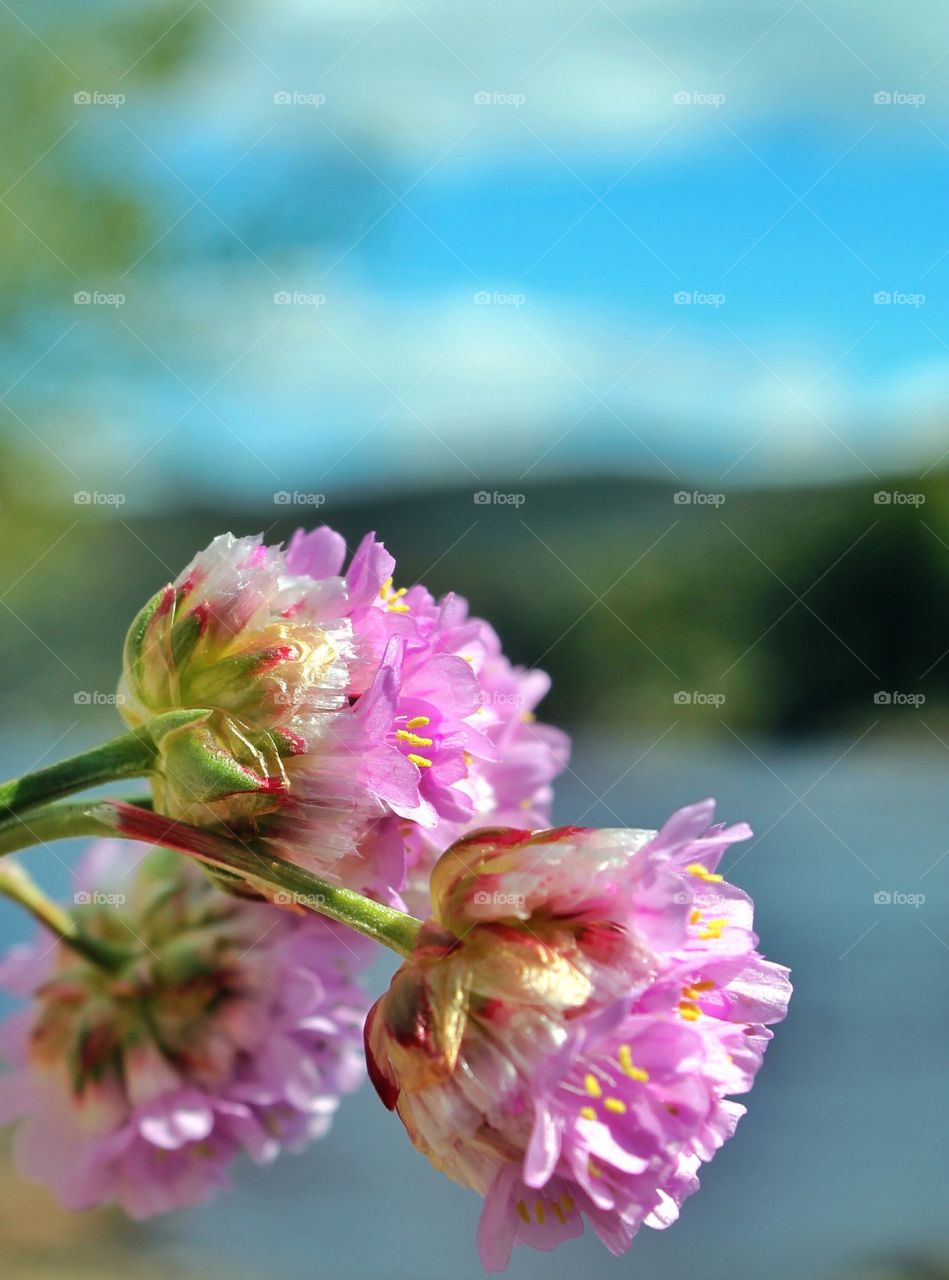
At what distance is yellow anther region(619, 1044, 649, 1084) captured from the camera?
339 millimetres

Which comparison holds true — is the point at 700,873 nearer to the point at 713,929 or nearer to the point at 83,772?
the point at 713,929

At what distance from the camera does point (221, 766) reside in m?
0.36

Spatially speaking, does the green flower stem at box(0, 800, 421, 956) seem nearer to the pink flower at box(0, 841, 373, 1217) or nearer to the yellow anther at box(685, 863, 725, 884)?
the yellow anther at box(685, 863, 725, 884)

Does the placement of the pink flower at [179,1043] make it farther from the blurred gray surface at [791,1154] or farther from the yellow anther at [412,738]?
the blurred gray surface at [791,1154]

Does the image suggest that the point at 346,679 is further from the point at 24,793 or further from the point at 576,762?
the point at 576,762

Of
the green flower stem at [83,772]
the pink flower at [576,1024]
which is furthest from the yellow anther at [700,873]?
the green flower stem at [83,772]

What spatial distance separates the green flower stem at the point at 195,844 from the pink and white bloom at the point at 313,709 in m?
0.01

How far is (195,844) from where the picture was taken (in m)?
0.35

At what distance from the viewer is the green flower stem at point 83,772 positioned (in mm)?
346

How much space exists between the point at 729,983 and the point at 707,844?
0.04 m

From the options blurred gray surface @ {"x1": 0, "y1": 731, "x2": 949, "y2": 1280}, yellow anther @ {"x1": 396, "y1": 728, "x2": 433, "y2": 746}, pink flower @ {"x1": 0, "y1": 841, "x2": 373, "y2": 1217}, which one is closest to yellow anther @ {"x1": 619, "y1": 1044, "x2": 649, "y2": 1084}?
yellow anther @ {"x1": 396, "y1": 728, "x2": 433, "y2": 746}

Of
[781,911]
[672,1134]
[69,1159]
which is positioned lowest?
[781,911]

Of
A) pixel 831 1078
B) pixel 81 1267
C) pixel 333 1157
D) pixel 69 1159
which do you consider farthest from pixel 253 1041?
pixel 831 1078

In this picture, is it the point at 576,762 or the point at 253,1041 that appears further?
the point at 576,762
